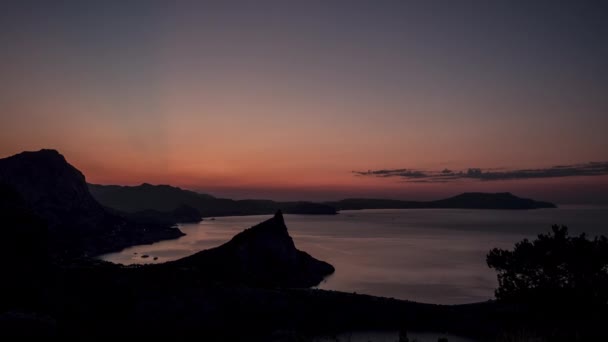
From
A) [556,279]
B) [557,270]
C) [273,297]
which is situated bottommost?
[273,297]

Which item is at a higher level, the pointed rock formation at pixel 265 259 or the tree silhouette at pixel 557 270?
the tree silhouette at pixel 557 270

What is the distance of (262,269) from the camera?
10025 centimetres

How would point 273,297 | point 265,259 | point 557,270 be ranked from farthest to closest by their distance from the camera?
point 265,259 → point 273,297 → point 557,270

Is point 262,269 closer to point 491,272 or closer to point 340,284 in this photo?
point 340,284

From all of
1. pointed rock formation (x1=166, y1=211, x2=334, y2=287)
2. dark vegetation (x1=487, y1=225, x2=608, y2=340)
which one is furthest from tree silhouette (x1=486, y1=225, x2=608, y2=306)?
pointed rock formation (x1=166, y1=211, x2=334, y2=287)

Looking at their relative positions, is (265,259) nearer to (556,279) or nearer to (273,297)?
(273,297)

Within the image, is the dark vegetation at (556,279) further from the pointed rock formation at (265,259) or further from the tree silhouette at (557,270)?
the pointed rock formation at (265,259)

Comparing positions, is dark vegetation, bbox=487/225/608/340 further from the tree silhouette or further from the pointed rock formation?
the pointed rock formation

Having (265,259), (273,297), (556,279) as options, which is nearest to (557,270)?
(556,279)

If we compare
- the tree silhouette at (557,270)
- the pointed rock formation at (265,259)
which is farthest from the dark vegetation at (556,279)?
the pointed rock formation at (265,259)

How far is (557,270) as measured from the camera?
34.8 m

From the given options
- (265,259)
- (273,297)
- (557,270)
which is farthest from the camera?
(265,259)

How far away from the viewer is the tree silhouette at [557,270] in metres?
32.8

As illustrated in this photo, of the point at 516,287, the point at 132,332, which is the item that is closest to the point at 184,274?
the point at 132,332
